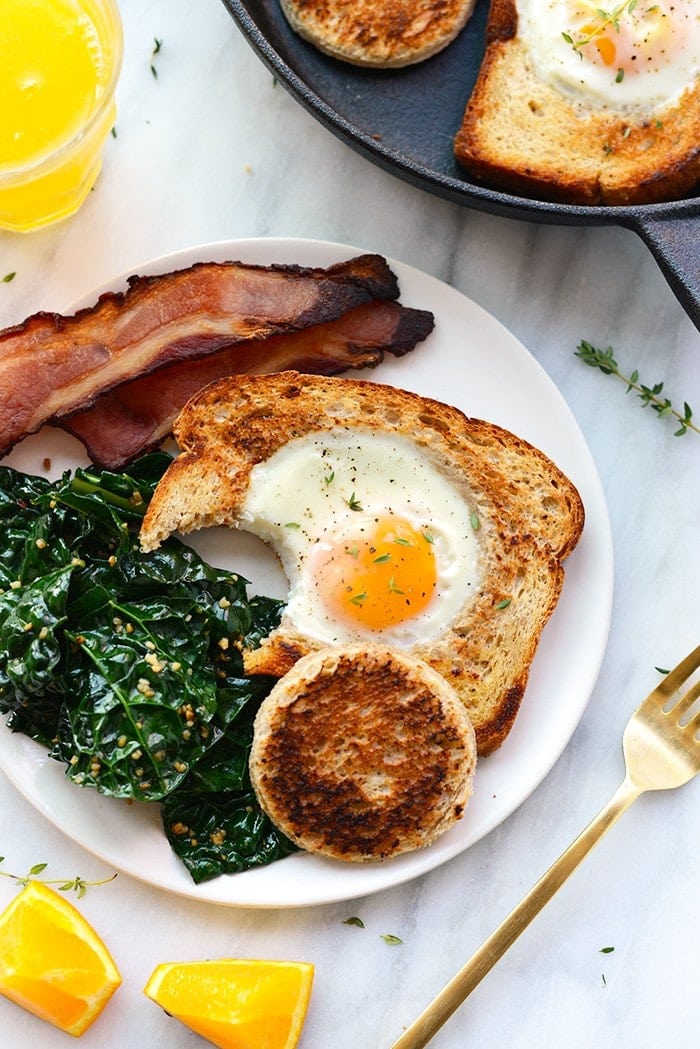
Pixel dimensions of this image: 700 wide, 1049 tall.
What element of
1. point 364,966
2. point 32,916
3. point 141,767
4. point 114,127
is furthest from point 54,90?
point 364,966

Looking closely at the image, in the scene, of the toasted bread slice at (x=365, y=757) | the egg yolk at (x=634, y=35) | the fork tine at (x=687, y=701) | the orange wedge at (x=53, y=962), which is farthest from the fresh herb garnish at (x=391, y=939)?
the egg yolk at (x=634, y=35)

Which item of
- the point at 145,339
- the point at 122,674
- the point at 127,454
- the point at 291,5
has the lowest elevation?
the point at 122,674

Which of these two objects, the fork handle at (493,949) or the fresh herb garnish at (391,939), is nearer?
the fork handle at (493,949)

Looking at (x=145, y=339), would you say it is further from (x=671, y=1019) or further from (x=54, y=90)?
(x=671, y=1019)

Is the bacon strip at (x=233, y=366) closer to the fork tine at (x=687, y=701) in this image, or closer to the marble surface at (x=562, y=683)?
the marble surface at (x=562, y=683)

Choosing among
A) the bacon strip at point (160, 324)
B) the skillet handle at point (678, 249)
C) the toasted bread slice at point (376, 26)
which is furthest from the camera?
the toasted bread slice at point (376, 26)

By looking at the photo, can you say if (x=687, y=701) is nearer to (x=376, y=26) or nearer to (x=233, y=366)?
(x=233, y=366)

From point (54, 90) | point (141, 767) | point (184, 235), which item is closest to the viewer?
point (141, 767)
